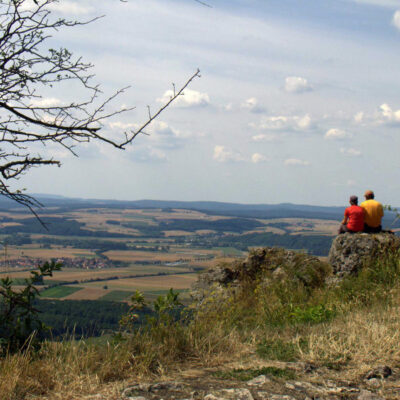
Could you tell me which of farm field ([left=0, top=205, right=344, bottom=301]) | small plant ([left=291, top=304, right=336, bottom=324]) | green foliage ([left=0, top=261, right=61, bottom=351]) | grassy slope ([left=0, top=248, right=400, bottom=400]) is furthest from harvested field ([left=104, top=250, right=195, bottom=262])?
green foliage ([left=0, top=261, right=61, bottom=351])

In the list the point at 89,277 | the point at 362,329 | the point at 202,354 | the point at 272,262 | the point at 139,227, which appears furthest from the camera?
the point at 139,227

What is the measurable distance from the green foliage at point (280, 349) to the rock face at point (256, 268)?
15.7 ft

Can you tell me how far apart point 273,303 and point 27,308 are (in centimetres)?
475

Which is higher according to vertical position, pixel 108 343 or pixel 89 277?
pixel 108 343

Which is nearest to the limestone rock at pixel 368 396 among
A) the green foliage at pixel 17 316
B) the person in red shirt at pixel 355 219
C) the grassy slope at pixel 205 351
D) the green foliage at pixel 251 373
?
the grassy slope at pixel 205 351

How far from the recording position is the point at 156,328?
4.86m

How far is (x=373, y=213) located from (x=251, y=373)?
289 inches

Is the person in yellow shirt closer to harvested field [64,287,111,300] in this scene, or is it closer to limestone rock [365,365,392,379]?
limestone rock [365,365,392,379]

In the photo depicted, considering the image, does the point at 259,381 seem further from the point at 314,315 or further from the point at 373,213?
the point at 373,213

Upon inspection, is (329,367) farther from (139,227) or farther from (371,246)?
(139,227)

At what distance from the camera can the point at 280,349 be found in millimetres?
4816

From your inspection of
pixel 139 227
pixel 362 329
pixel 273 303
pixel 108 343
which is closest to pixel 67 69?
pixel 108 343

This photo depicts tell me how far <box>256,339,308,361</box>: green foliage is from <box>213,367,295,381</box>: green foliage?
0.43 m

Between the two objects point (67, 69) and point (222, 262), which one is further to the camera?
point (222, 262)
